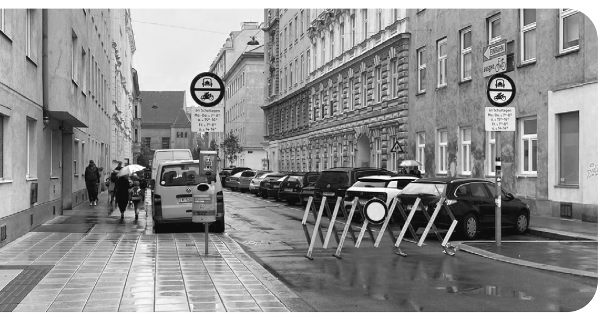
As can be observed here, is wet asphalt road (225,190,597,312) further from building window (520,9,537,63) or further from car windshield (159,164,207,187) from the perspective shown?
building window (520,9,537,63)

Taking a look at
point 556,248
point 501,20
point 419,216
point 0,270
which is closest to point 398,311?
point 0,270

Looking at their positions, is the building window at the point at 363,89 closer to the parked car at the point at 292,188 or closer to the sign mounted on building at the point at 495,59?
the parked car at the point at 292,188

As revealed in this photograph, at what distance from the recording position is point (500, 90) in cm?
1469

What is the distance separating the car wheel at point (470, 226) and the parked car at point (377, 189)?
3442 millimetres

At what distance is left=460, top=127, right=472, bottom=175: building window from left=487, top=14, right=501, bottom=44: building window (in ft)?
12.4

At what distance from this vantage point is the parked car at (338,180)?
25.0m

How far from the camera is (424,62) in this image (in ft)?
109

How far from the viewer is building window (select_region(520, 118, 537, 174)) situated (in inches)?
947

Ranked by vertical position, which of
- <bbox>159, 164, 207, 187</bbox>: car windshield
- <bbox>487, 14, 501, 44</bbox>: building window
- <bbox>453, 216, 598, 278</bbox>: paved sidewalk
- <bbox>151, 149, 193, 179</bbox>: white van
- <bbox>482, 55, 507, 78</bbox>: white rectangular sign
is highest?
<bbox>487, 14, 501, 44</bbox>: building window

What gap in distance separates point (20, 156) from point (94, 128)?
19311 millimetres

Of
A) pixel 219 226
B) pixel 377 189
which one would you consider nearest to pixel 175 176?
pixel 219 226

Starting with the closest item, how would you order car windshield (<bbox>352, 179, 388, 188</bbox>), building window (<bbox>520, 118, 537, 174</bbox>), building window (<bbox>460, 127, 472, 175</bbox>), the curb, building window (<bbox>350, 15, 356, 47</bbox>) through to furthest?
the curb → car windshield (<bbox>352, 179, 388, 188</bbox>) → building window (<bbox>520, 118, 537, 174</bbox>) → building window (<bbox>460, 127, 472, 175</bbox>) → building window (<bbox>350, 15, 356, 47</bbox>)

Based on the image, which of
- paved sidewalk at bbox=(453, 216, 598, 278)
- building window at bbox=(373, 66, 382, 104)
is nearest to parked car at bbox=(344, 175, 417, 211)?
paved sidewalk at bbox=(453, 216, 598, 278)

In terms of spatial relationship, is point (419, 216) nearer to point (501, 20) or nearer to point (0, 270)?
point (0, 270)
